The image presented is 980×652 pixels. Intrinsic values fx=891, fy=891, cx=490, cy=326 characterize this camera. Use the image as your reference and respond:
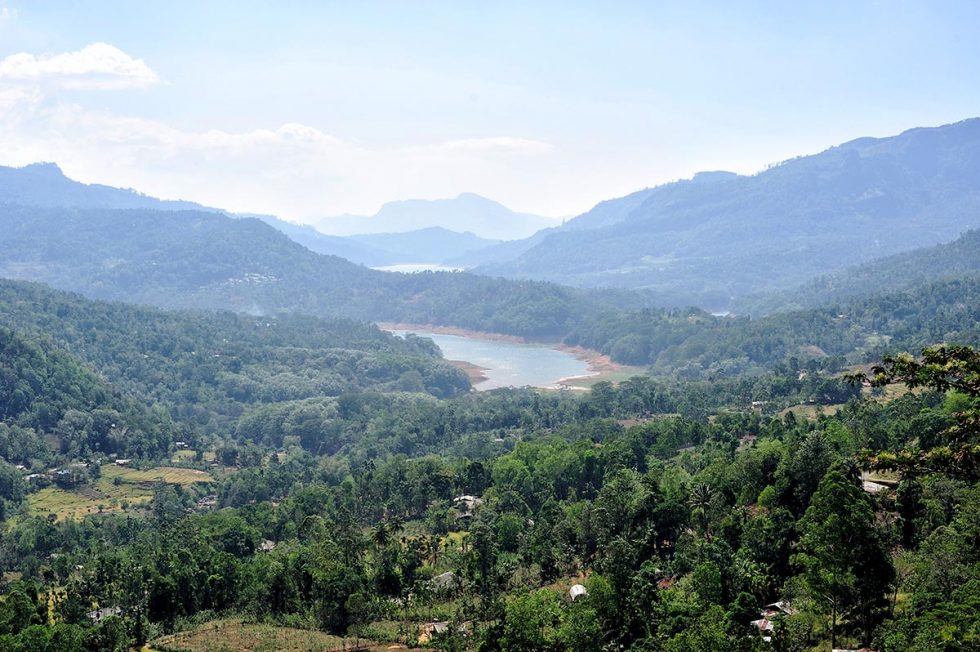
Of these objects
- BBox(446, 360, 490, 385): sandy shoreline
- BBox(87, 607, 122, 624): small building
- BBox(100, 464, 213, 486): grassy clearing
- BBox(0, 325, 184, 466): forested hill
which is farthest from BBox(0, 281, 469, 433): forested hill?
BBox(87, 607, 122, 624): small building

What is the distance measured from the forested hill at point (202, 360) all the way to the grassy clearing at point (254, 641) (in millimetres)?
89311

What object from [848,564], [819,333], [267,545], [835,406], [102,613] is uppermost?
[848,564]

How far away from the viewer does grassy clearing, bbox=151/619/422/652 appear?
40.6m

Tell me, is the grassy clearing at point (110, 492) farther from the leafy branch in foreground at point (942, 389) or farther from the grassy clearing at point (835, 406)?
the leafy branch in foreground at point (942, 389)

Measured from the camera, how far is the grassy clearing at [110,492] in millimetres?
81938

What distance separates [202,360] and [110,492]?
233ft

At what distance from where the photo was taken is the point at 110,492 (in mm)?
89625

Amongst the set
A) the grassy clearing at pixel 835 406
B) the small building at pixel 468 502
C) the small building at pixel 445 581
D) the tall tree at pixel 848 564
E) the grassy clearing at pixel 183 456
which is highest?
the tall tree at pixel 848 564

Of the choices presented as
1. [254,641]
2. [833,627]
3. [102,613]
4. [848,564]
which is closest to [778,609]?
[833,627]

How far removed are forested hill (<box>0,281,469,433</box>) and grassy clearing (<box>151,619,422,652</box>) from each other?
293 ft

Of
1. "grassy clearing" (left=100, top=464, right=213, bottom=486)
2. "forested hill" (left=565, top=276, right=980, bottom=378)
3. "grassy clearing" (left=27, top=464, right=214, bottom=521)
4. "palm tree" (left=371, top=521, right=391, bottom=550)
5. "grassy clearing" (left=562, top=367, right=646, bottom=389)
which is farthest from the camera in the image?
"grassy clearing" (left=562, top=367, right=646, bottom=389)

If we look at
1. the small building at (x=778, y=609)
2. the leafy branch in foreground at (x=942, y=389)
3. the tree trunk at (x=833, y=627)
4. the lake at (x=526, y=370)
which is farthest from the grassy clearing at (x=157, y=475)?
the leafy branch in foreground at (x=942, y=389)

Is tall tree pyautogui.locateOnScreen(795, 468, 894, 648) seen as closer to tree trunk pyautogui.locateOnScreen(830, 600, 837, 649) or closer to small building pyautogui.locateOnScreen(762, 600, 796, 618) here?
tree trunk pyautogui.locateOnScreen(830, 600, 837, 649)

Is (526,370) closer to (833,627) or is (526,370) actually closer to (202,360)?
(202,360)
